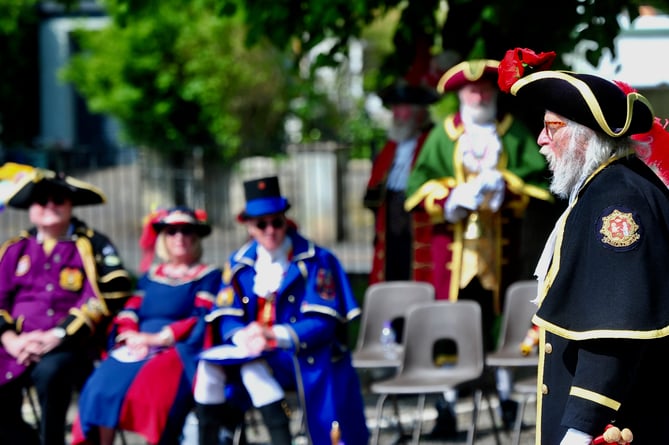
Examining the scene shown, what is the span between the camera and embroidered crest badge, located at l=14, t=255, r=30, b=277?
6.65 meters

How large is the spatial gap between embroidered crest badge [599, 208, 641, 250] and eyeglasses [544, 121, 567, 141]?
319 millimetres

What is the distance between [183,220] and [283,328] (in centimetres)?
92

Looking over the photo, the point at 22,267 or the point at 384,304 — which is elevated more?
the point at 22,267

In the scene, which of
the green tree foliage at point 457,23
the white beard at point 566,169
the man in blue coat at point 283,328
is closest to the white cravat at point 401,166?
the green tree foliage at point 457,23

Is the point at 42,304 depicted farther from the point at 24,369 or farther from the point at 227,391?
the point at 227,391

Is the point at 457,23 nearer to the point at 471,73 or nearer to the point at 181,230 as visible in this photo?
the point at 471,73

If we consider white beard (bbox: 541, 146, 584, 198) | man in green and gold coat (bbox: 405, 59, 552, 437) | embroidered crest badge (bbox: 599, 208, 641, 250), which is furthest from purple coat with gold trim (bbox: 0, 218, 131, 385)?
embroidered crest badge (bbox: 599, 208, 641, 250)

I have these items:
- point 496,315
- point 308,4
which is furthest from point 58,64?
point 496,315

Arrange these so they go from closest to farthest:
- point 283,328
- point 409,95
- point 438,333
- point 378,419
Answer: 1. point 283,328
2. point 378,419
3. point 438,333
4. point 409,95

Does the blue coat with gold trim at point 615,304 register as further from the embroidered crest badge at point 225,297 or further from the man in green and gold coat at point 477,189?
the man in green and gold coat at point 477,189

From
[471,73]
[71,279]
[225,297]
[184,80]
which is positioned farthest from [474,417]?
[184,80]

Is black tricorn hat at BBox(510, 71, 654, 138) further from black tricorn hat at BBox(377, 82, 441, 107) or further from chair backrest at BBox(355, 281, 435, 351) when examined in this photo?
black tricorn hat at BBox(377, 82, 441, 107)

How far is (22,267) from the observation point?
6660mm

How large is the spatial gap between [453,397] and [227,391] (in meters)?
1.58
